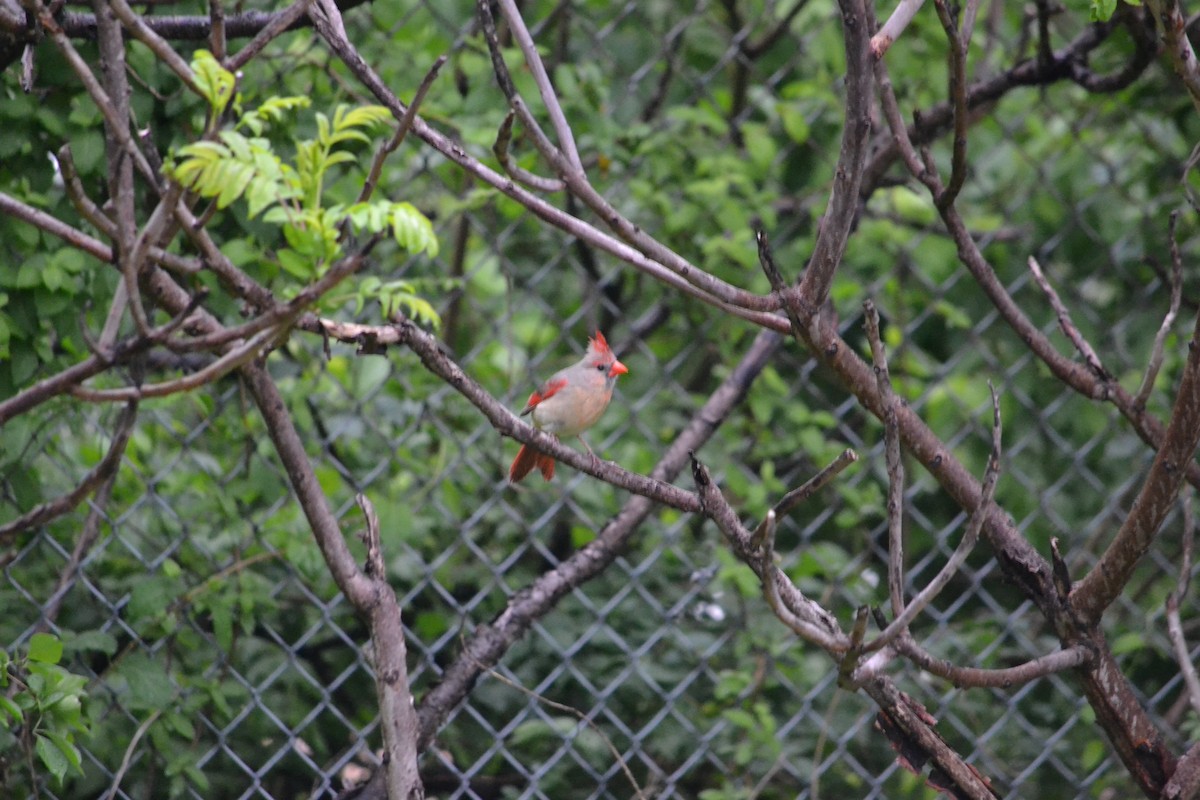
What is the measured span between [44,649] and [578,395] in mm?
1339

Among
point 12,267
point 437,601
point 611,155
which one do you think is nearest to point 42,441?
point 12,267

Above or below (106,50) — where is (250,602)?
below

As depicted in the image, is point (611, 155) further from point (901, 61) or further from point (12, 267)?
Answer: point (12, 267)

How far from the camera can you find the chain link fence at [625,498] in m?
2.79

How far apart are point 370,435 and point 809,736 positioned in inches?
53.9

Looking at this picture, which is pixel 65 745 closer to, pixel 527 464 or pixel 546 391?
pixel 527 464

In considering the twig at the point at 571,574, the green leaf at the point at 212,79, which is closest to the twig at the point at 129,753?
the twig at the point at 571,574

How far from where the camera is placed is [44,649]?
83.0 inches

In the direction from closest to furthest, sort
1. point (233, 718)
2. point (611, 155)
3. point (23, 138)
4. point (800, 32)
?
point (23, 138), point (233, 718), point (611, 155), point (800, 32)

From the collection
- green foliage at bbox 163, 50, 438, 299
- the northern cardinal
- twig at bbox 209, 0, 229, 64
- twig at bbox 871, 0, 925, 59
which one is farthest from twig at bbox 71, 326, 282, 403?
the northern cardinal

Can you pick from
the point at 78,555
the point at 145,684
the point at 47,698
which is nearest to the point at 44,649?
the point at 47,698

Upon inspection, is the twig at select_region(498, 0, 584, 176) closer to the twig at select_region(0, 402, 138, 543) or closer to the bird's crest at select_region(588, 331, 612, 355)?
the twig at select_region(0, 402, 138, 543)

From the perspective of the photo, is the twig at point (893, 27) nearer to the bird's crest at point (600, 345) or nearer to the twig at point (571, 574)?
the twig at point (571, 574)

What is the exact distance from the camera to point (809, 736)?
3.29 meters
